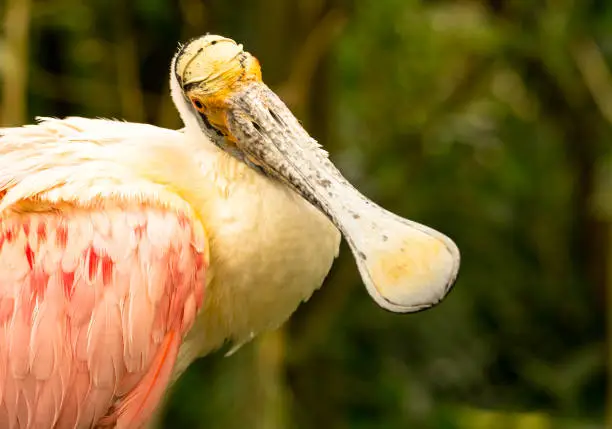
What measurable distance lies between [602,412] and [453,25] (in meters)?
1.68

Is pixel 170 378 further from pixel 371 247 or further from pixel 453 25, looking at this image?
pixel 453 25

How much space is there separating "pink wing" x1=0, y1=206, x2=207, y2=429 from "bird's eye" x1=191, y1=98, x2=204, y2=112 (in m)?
0.21

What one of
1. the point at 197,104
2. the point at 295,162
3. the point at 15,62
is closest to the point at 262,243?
the point at 295,162

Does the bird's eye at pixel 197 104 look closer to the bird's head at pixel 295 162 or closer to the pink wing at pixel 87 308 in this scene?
the bird's head at pixel 295 162

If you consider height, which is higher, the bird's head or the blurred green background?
the bird's head

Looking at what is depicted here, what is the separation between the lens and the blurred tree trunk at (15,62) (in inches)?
134

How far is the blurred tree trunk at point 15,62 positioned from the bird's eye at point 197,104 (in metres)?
1.71

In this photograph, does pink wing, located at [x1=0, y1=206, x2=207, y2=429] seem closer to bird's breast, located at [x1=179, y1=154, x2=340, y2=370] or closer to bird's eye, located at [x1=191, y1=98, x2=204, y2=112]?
bird's breast, located at [x1=179, y1=154, x2=340, y2=370]

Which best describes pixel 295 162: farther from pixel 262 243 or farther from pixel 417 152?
pixel 417 152

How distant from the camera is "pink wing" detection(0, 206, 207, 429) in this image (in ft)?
5.93

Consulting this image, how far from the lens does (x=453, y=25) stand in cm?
398

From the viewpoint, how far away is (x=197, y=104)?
1.87m

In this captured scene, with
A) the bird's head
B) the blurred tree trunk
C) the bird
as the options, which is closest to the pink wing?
the bird

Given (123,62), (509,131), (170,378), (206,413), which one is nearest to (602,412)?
(509,131)
